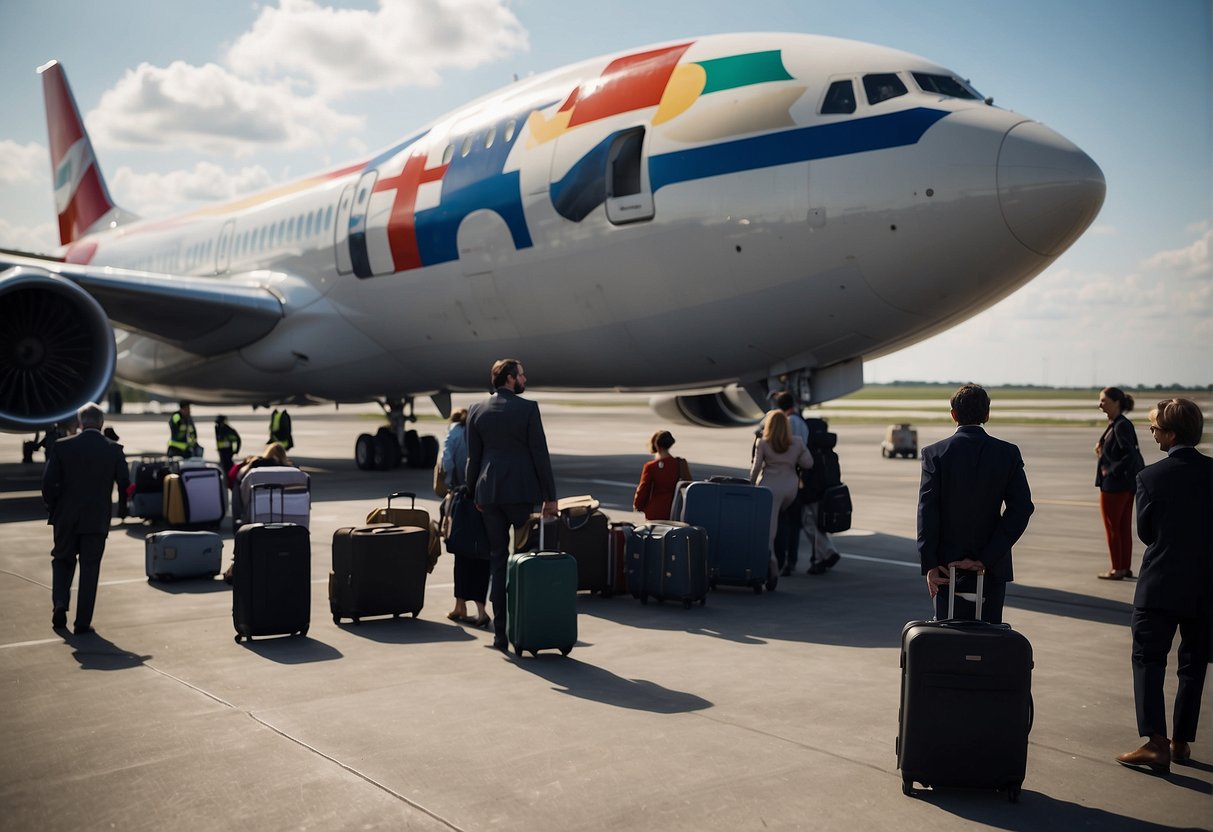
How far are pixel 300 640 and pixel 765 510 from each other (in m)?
3.83

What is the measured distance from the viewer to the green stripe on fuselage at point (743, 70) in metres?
12.0

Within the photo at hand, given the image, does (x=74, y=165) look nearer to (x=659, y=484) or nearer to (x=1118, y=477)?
(x=659, y=484)

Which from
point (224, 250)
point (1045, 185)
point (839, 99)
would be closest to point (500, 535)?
point (1045, 185)

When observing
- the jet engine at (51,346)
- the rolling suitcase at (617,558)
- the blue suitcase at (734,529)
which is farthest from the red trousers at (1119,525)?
the jet engine at (51,346)

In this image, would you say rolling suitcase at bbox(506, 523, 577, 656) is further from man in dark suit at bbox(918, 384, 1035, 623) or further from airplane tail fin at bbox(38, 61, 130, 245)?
airplane tail fin at bbox(38, 61, 130, 245)

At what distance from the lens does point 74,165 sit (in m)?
29.3

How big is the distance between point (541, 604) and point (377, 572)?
161 cm

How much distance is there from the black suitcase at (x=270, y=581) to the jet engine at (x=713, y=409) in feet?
29.8

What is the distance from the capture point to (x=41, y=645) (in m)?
7.02

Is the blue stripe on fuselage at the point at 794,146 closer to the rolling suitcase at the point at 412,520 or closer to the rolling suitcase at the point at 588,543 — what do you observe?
the rolling suitcase at the point at 588,543

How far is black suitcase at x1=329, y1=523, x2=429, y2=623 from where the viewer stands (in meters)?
7.71

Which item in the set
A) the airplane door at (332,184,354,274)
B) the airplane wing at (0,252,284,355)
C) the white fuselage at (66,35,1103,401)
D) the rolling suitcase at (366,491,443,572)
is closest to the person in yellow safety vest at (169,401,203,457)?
the airplane wing at (0,252,284,355)

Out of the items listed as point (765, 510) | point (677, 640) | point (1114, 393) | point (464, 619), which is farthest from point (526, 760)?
point (1114, 393)

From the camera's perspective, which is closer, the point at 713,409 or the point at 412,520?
the point at 412,520
